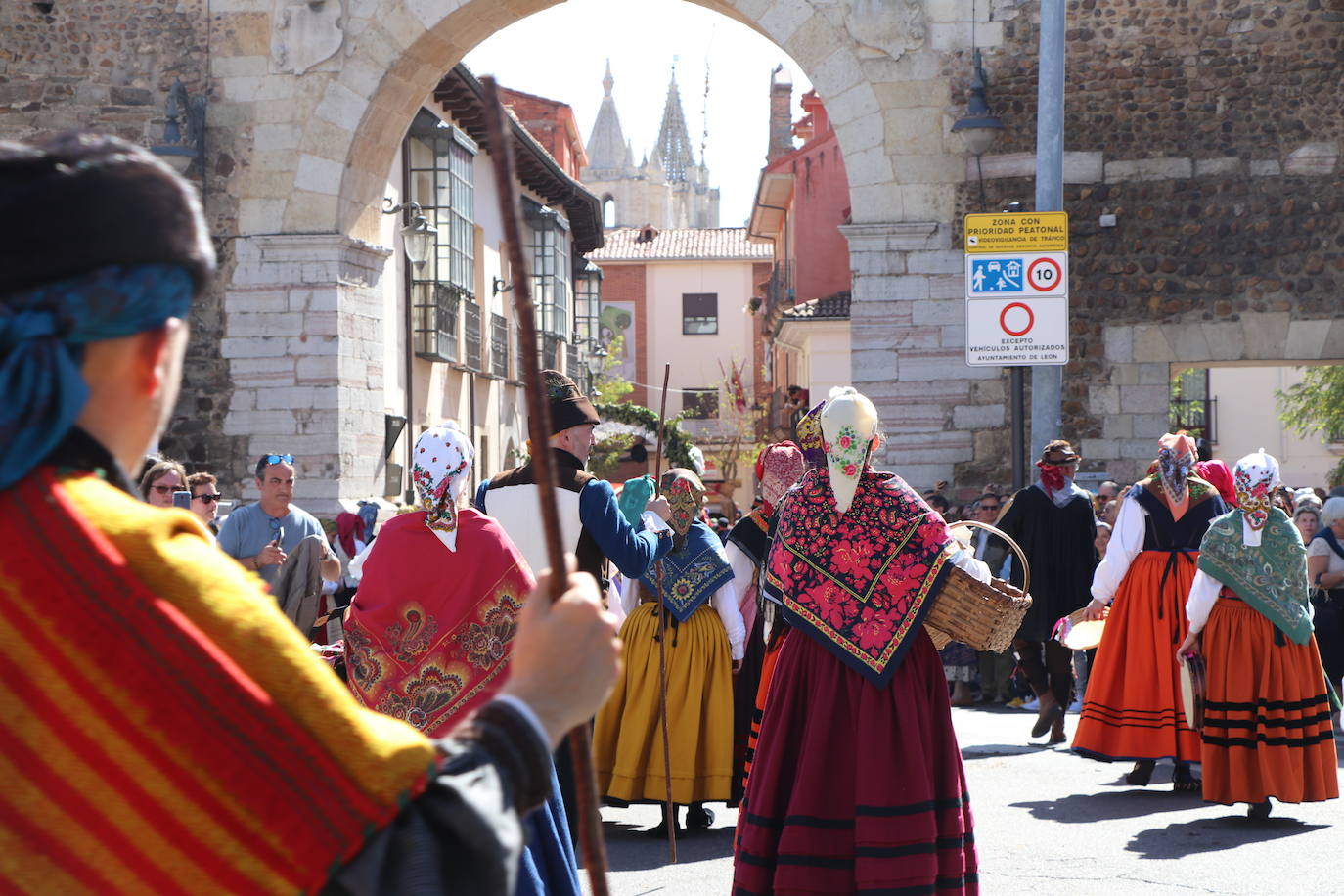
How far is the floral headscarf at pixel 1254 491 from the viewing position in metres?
7.05

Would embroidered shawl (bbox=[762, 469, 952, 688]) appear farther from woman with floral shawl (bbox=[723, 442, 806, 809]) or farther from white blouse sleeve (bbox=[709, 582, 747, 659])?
white blouse sleeve (bbox=[709, 582, 747, 659])

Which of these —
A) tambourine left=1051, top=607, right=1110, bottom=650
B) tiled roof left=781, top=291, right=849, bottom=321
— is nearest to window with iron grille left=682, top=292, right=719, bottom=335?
tiled roof left=781, top=291, right=849, bottom=321

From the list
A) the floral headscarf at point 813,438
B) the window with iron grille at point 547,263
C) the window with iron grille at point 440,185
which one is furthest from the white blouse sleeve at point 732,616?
the window with iron grille at point 547,263

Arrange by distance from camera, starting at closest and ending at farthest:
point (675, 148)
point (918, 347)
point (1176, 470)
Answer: point (1176, 470)
point (918, 347)
point (675, 148)

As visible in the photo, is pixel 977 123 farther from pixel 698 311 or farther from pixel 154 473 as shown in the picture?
pixel 698 311

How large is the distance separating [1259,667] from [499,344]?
1861 cm

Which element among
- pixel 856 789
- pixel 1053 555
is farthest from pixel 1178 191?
pixel 856 789

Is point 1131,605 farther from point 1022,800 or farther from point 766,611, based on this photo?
point 766,611

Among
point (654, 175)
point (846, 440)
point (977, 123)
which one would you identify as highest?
point (654, 175)

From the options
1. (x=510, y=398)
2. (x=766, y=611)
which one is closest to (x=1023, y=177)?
(x=766, y=611)

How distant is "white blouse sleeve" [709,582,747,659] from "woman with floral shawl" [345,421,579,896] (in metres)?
3.08

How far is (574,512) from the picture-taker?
550 cm

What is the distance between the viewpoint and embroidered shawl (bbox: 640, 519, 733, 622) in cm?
756

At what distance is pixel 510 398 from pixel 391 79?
44.4 feet
